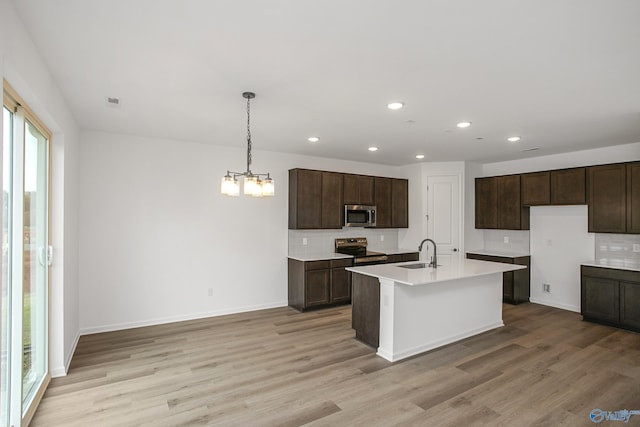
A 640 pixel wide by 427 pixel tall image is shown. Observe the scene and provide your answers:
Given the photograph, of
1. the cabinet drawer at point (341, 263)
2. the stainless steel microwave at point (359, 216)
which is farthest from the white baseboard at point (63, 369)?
the stainless steel microwave at point (359, 216)

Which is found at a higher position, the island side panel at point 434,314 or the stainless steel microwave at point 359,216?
the stainless steel microwave at point 359,216

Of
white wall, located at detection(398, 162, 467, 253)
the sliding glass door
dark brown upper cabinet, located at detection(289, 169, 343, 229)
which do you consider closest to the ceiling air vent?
the sliding glass door

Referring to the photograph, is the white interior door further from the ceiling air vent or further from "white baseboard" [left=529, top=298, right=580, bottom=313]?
the ceiling air vent

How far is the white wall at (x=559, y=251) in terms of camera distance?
Result: 5.46 meters

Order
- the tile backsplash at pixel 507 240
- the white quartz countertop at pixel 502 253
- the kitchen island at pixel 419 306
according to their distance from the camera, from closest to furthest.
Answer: the kitchen island at pixel 419 306, the white quartz countertop at pixel 502 253, the tile backsplash at pixel 507 240

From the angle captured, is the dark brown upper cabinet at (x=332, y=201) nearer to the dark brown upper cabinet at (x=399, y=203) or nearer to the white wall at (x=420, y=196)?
the dark brown upper cabinet at (x=399, y=203)

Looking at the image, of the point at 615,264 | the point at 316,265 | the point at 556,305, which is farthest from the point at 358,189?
the point at 615,264

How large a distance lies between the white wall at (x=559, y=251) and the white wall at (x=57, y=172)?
22.3ft

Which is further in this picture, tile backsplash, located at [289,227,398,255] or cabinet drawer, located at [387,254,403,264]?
cabinet drawer, located at [387,254,403,264]

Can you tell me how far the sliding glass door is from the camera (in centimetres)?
227

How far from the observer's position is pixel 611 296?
15.5 feet

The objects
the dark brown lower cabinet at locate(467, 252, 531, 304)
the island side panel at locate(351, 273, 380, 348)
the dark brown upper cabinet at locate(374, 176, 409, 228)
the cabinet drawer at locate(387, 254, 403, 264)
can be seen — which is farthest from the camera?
the dark brown upper cabinet at locate(374, 176, 409, 228)

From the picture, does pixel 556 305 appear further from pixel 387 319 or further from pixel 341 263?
pixel 387 319

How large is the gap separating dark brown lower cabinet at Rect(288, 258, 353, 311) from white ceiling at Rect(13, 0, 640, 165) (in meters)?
2.23
